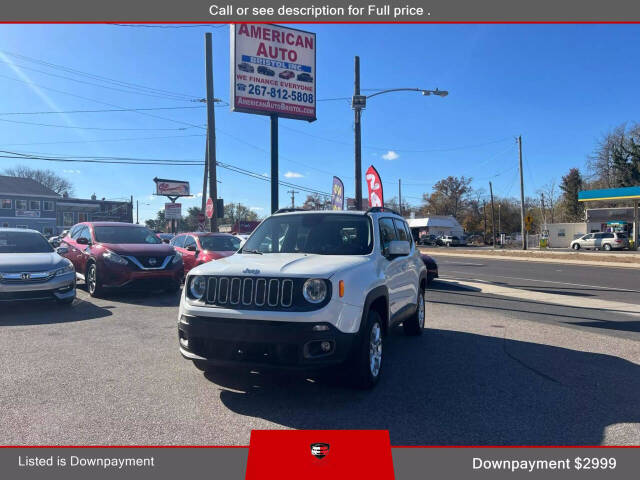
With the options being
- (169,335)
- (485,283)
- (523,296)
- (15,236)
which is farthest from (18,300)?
(485,283)

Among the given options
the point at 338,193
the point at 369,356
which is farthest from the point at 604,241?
the point at 369,356

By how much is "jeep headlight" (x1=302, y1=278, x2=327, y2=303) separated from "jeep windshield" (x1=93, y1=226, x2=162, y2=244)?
7.96m

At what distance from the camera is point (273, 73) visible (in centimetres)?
1378

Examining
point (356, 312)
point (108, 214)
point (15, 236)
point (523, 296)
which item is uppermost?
point (108, 214)

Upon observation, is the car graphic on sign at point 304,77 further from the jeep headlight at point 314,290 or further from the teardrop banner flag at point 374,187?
the jeep headlight at point 314,290

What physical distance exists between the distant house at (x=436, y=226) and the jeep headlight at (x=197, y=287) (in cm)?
6304

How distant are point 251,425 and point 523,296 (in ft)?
32.7

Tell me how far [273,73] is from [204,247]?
5.81 meters

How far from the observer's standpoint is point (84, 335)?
6.41m

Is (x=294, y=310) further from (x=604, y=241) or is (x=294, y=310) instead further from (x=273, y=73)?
→ (x=604, y=241)

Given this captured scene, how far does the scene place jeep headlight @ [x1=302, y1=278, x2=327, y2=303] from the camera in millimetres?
3875

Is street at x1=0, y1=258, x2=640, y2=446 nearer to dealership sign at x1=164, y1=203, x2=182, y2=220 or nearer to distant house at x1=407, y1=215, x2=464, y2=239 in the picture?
dealership sign at x1=164, y1=203, x2=182, y2=220

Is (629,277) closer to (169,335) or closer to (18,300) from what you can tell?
(169,335)

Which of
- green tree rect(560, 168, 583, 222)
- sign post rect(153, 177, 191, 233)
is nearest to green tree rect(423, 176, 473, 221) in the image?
green tree rect(560, 168, 583, 222)
